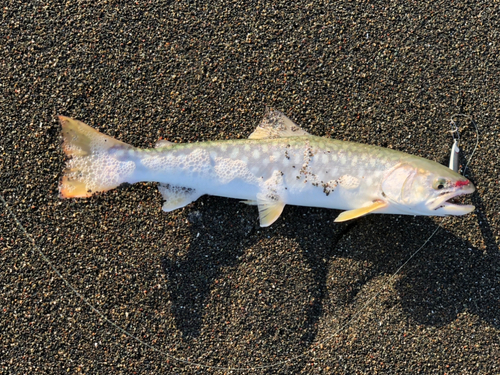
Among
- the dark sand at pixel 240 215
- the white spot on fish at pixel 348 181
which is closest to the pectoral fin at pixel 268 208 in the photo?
the dark sand at pixel 240 215

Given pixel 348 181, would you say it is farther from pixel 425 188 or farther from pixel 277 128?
pixel 277 128

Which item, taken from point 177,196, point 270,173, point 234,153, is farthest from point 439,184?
point 177,196

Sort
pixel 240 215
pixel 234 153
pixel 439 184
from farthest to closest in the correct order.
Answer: pixel 240 215
pixel 234 153
pixel 439 184

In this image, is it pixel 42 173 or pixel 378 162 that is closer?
pixel 378 162

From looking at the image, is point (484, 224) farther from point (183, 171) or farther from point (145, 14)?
point (145, 14)

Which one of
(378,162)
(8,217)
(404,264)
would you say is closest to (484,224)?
(404,264)

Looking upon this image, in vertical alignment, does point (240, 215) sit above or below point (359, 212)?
below

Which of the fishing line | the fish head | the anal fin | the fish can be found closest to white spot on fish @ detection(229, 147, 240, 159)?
the fish
